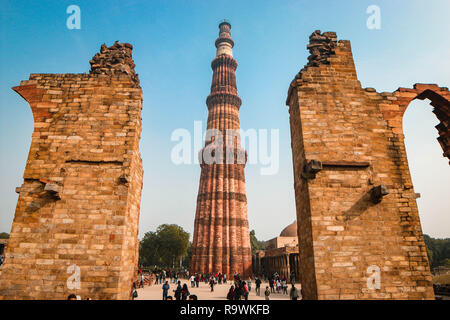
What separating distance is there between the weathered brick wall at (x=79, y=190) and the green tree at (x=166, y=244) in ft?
103

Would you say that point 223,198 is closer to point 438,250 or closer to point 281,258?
point 281,258

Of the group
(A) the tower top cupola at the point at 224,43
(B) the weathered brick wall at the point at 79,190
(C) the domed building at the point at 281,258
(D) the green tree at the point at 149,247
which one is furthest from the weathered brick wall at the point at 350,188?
(D) the green tree at the point at 149,247

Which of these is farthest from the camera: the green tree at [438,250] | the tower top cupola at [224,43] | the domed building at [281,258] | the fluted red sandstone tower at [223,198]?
the green tree at [438,250]

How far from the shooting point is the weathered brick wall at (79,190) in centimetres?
561

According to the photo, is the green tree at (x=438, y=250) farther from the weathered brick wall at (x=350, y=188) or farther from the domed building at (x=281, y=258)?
the weathered brick wall at (x=350, y=188)

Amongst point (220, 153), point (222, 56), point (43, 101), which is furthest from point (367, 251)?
point (222, 56)

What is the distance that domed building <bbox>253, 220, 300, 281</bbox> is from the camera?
762 inches

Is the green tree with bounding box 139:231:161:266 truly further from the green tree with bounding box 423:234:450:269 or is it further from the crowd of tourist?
the green tree with bounding box 423:234:450:269

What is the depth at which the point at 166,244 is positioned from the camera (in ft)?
121

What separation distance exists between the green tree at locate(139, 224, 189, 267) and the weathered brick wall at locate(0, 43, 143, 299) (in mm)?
31435

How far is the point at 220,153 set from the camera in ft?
90.7

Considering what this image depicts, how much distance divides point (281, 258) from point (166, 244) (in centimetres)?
2045

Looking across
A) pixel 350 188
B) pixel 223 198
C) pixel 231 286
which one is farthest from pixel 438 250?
pixel 350 188

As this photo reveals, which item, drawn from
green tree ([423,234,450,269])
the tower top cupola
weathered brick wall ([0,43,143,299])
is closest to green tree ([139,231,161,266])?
the tower top cupola
